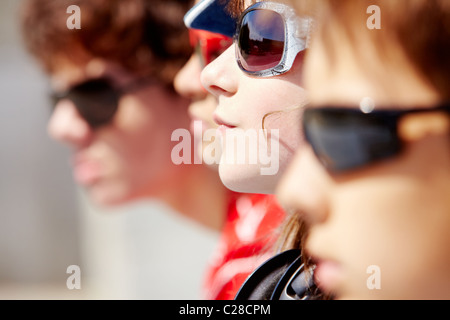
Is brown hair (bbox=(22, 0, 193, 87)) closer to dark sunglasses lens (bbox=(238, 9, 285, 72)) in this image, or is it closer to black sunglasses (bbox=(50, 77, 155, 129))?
black sunglasses (bbox=(50, 77, 155, 129))

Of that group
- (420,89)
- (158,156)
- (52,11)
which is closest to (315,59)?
(420,89)

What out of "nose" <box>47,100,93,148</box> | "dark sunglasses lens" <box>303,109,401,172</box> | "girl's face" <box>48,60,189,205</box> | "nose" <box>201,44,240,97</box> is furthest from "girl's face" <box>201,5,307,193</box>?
"nose" <box>47,100,93,148</box>

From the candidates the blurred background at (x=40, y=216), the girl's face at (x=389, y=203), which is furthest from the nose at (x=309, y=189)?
the blurred background at (x=40, y=216)

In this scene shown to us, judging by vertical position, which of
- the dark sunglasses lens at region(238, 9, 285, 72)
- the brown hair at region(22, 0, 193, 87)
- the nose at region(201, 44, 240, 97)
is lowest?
the nose at region(201, 44, 240, 97)

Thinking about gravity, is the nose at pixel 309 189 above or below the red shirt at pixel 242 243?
above

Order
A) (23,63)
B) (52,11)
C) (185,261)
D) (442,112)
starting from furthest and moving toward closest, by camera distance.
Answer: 1. (23,63)
2. (185,261)
3. (52,11)
4. (442,112)

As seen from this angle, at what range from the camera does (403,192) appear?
0.55 metres

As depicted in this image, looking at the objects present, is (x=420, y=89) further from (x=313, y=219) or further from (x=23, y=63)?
(x=23, y=63)

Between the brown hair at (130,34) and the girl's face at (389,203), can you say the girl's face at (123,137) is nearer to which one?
the brown hair at (130,34)

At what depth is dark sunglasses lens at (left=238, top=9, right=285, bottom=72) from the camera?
0.70 meters

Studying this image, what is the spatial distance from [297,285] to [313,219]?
0.20 m

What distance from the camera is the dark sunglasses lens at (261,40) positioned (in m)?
0.70

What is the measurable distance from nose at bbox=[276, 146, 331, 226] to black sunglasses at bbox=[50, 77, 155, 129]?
32.0 inches

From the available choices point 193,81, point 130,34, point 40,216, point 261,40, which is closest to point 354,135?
point 261,40
